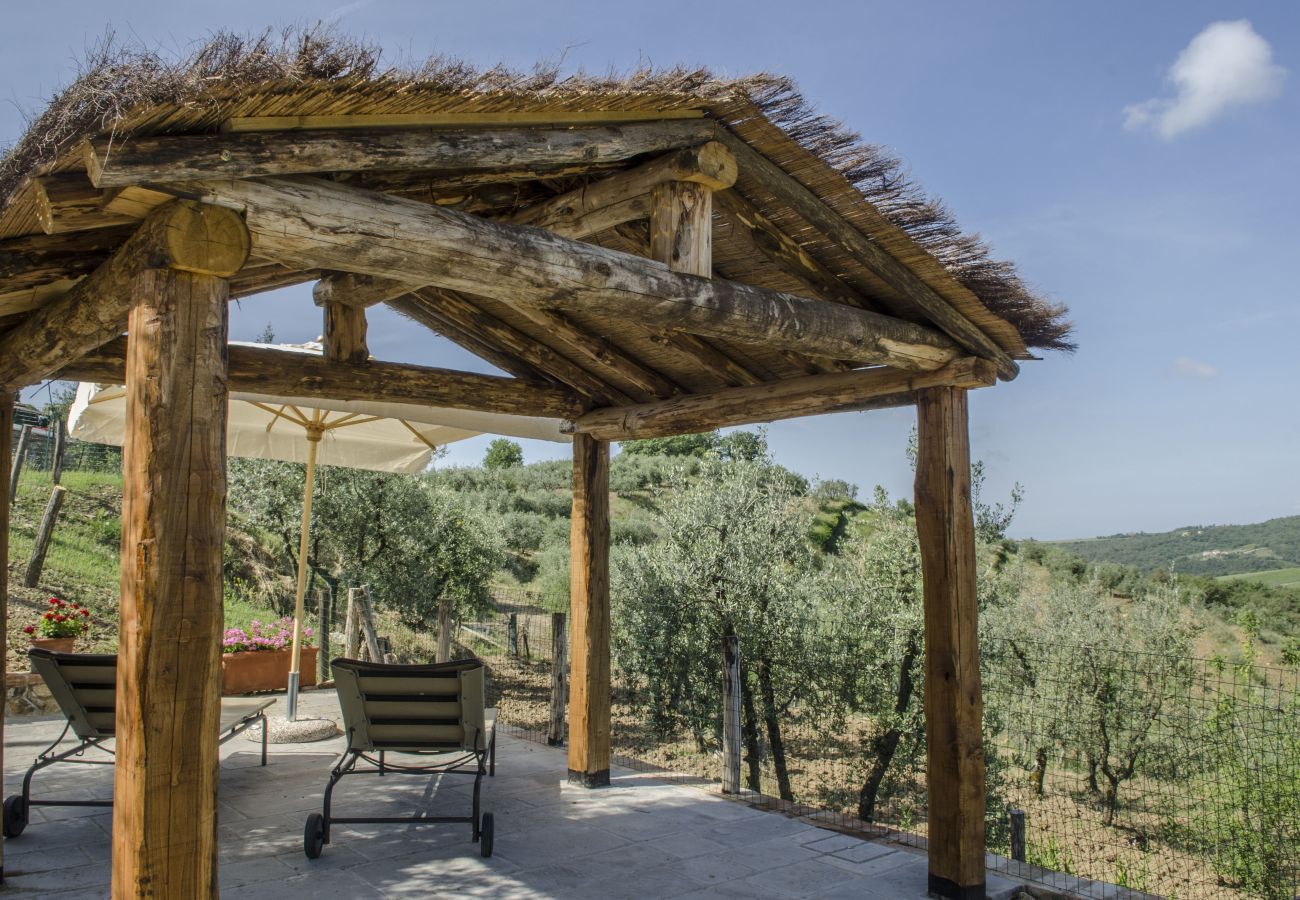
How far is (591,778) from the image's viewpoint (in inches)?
205

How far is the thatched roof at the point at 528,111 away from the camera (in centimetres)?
199

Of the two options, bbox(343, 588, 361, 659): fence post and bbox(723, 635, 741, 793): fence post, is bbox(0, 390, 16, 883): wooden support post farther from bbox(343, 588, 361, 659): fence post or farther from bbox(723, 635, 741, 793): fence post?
bbox(343, 588, 361, 659): fence post

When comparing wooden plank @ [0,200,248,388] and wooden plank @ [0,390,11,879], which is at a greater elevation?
wooden plank @ [0,200,248,388]

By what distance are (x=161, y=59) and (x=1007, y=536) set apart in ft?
32.4

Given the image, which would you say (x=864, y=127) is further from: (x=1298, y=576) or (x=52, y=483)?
(x=1298, y=576)

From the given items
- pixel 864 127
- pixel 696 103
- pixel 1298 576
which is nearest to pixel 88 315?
pixel 696 103

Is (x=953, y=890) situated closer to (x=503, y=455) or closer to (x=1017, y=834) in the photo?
(x=1017, y=834)

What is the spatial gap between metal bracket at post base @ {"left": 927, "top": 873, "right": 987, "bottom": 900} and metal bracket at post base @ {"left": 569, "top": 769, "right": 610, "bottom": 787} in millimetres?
2124

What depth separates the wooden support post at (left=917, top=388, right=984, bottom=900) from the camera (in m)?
3.68

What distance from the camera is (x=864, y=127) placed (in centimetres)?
335

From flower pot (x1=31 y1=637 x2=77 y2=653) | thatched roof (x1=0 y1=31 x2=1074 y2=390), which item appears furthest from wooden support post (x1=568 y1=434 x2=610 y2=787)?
flower pot (x1=31 y1=637 x2=77 y2=653)

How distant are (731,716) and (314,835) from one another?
8.19 feet

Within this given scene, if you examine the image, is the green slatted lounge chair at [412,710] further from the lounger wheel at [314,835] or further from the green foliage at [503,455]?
the green foliage at [503,455]

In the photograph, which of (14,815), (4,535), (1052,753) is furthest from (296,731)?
(1052,753)
